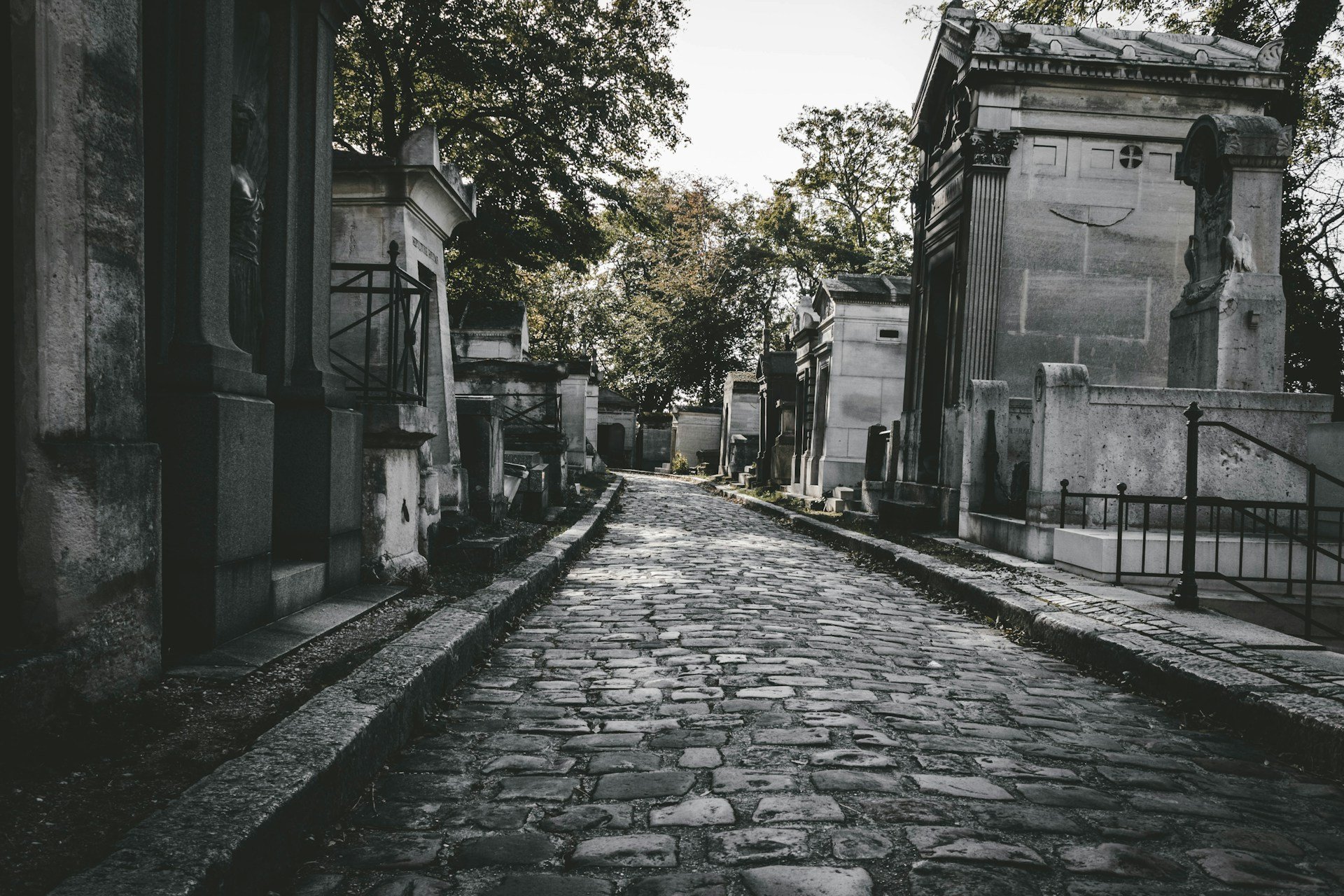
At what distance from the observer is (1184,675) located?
4.37m

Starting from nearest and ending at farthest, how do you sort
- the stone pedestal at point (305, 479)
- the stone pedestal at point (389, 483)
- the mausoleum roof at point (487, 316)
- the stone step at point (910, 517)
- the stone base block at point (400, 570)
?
the stone pedestal at point (305, 479)
the stone pedestal at point (389, 483)
the stone base block at point (400, 570)
the stone step at point (910, 517)
the mausoleum roof at point (487, 316)

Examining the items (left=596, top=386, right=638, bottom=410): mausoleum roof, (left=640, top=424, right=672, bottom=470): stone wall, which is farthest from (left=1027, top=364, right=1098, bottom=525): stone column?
(left=640, top=424, right=672, bottom=470): stone wall

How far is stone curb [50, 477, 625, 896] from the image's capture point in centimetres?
195

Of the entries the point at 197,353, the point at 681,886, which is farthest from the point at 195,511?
the point at 681,886

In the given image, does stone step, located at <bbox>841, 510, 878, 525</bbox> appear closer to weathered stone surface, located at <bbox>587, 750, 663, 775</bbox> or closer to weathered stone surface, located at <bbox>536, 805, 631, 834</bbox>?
weathered stone surface, located at <bbox>587, 750, 663, 775</bbox>

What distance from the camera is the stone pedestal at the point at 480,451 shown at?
9.16 meters

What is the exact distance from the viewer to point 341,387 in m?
5.64

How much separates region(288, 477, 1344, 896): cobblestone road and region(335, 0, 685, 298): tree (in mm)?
18685

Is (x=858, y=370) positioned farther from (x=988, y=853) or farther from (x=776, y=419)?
(x=988, y=853)

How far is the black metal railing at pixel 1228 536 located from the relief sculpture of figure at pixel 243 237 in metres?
5.87

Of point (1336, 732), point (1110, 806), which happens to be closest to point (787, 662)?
point (1110, 806)

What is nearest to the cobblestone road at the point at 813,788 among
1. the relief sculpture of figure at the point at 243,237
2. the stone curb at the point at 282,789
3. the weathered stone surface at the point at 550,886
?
the weathered stone surface at the point at 550,886

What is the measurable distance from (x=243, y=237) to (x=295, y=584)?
194 cm

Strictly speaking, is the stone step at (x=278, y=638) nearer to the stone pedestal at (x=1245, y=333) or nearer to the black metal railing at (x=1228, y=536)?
the black metal railing at (x=1228, y=536)
